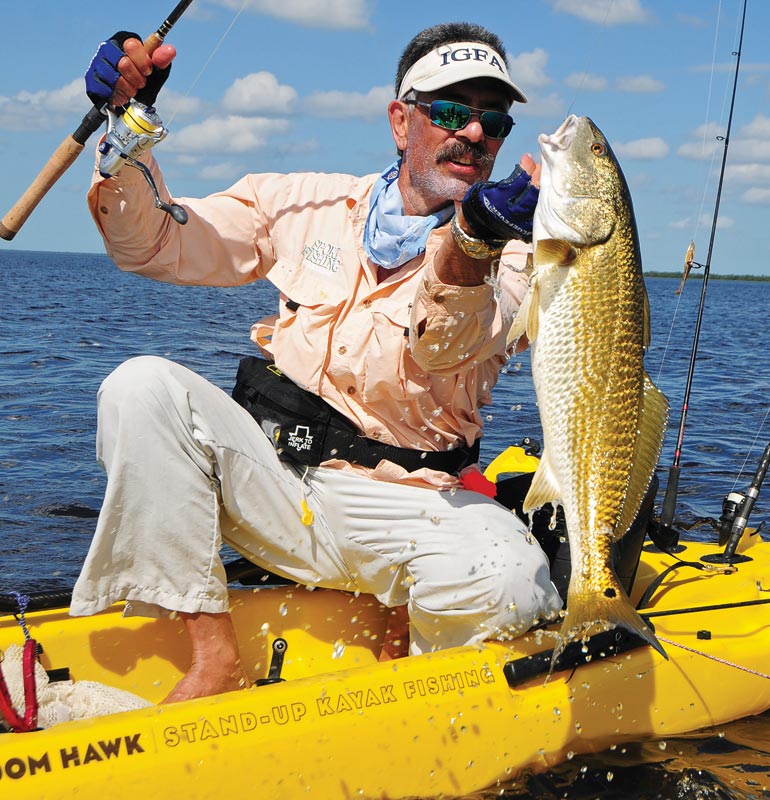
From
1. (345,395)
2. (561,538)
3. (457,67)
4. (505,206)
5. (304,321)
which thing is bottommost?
(561,538)

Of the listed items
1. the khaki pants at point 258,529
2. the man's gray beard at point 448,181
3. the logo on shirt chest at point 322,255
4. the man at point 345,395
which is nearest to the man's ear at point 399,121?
the man at point 345,395

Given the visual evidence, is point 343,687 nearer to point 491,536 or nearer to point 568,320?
point 491,536

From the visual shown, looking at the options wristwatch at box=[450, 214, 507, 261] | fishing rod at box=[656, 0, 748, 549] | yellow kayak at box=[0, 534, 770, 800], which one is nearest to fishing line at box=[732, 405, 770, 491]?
fishing rod at box=[656, 0, 748, 549]

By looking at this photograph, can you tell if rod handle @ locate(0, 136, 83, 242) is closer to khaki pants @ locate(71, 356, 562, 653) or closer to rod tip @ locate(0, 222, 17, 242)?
rod tip @ locate(0, 222, 17, 242)

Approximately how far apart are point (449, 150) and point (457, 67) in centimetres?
31

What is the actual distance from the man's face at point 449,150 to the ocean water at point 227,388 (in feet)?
2.58

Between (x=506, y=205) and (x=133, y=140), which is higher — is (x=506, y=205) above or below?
below

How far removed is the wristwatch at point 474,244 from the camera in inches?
118

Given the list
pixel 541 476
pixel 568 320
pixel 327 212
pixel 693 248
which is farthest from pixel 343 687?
pixel 693 248

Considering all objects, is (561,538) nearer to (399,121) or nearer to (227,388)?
(399,121)

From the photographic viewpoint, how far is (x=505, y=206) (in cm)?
286

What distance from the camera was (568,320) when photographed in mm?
2850

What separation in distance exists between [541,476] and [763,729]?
206cm

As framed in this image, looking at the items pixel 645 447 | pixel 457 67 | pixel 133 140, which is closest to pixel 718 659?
pixel 645 447
